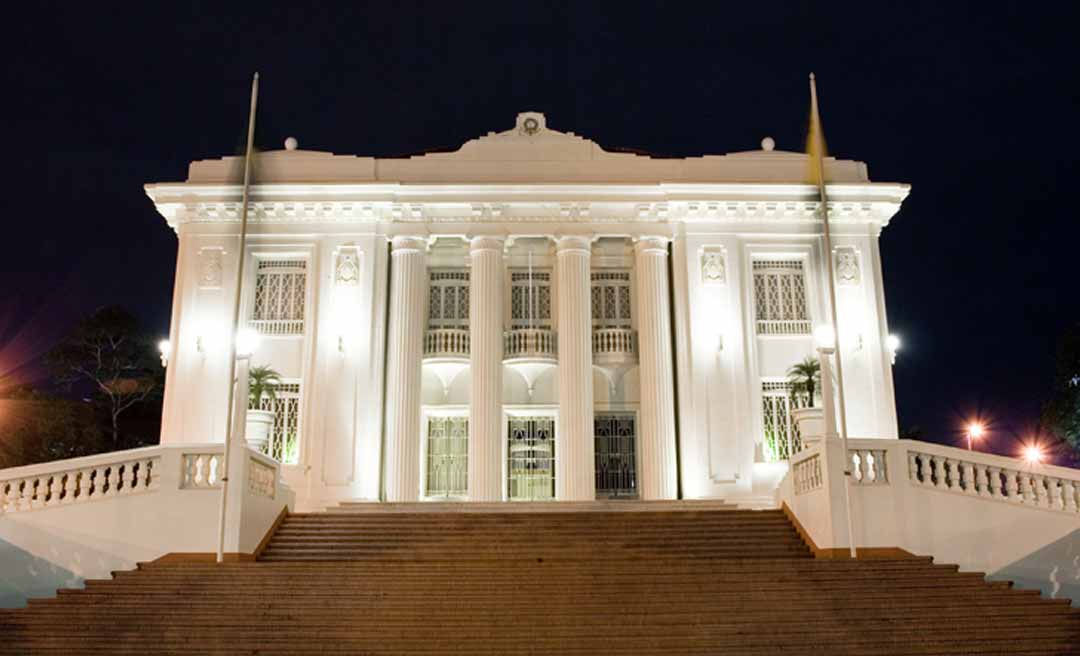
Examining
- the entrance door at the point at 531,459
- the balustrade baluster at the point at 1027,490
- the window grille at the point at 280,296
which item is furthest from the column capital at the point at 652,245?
the balustrade baluster at the point at 1027,490

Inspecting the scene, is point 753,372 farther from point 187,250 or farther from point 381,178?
point 187,250

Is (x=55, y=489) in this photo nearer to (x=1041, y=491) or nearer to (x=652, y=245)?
(x=652, y=245)

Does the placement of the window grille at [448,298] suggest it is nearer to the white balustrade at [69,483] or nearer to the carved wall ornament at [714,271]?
the carved wall ornament at [714,271]

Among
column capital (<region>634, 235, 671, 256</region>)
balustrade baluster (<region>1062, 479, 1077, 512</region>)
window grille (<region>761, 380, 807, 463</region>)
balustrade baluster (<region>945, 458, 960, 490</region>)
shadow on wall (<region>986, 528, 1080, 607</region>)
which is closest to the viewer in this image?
shadow on wall (<region>986, 528, 1080, 607</region>)

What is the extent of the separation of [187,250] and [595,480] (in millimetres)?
11112

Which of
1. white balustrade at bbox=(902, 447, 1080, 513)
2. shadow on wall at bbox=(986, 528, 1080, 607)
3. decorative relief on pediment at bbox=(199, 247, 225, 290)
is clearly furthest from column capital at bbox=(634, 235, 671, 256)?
shadow on wall at bbox=(986, 528, 1080, 607)

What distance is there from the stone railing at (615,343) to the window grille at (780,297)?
3029 millimetres

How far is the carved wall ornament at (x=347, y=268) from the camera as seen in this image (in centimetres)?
2355

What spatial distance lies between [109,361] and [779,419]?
67.2 feet

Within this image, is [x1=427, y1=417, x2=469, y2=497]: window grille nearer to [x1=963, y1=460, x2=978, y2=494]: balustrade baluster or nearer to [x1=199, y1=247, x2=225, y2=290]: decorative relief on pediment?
[x1=199, y1=247, x2=225, y2=290]: decorative relief on pediment

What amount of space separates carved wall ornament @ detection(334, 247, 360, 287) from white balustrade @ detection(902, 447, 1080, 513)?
42.8 ft

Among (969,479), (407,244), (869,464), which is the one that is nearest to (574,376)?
(407,244)

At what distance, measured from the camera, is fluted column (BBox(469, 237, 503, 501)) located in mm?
22016

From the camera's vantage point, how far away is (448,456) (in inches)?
937
